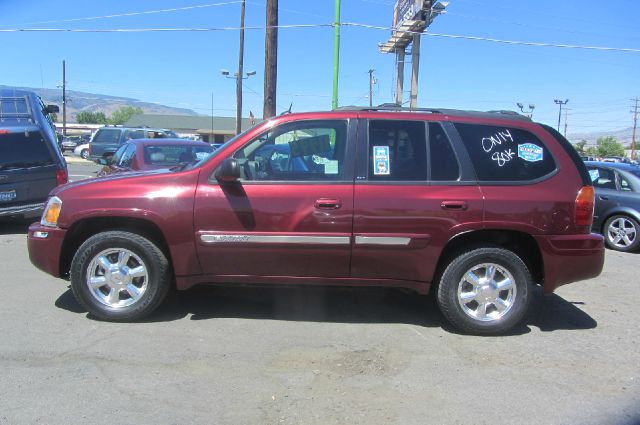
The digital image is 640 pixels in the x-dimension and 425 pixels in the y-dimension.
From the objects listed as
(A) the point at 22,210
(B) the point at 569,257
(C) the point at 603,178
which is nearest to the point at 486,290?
(B) the point at 569,257

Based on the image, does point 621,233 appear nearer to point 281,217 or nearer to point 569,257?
point 569,257

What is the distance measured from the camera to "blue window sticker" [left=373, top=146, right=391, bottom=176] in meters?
4.59

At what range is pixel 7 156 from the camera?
345 inches

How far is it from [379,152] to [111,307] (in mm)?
2669

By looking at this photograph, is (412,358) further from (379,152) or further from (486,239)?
(379,152)

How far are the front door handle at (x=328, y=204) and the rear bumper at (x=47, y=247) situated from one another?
2.19 m

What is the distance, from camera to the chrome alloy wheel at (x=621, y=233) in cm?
894

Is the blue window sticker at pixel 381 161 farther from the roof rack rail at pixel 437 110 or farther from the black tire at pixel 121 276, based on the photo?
the black tire at pixel 121 276

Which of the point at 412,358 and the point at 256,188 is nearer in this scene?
the point at 412,358

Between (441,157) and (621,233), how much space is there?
5.97 m

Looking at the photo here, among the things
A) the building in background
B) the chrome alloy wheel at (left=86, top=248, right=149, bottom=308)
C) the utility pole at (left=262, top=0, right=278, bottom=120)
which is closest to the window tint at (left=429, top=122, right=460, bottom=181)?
the chrome alloy wheel at (left=86, top=248, right=149, bottom=308)

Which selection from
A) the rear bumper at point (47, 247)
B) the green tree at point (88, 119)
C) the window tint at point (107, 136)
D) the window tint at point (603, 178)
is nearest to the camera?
the rear bumper at point (47, 247)

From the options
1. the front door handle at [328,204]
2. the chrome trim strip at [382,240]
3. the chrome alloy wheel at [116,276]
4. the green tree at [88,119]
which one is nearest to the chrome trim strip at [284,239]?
the chrome trim strip at [382,240]

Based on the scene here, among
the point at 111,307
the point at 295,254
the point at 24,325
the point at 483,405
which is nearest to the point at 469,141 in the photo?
the point at 295,254
